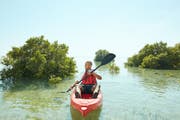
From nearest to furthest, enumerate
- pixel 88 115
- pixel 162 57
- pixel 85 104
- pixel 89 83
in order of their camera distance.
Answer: pixel 85 104 < pixel 88 115 < pixel 89 83 < pixel 162 57

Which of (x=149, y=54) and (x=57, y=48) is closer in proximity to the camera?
(x=57, y=48)

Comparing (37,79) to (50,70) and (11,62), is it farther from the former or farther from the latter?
(11,62)

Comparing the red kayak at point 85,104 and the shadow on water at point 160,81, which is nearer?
the red kayak at point 85,104

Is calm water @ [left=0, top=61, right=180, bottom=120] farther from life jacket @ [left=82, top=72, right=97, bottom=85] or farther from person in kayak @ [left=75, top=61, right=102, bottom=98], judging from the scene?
life jacket @ [left=82, top=72, right=97, bottom=85]

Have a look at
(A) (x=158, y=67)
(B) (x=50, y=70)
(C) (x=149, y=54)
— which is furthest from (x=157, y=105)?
(C) (x=149, y=54)

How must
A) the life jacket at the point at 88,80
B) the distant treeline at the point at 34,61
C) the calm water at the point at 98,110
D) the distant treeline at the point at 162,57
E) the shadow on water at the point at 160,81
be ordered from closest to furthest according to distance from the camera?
the calm water at the point at 98,110
the life jacket at the point at 88,80
the shadow on water at the point at 160,81
the distant treeline at the point at 34,61
the distant treeline at the point at 162,57

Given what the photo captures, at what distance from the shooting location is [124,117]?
8.98 m

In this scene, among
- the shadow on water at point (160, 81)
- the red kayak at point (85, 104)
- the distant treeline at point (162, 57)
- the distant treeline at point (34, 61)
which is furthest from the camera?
the distant treeline at point (162, 57)

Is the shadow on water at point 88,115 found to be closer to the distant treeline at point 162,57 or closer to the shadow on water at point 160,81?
the shadow on water at point 160,81

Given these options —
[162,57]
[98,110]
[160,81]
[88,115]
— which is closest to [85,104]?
[88,115]

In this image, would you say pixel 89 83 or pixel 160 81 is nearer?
pixel 89 83

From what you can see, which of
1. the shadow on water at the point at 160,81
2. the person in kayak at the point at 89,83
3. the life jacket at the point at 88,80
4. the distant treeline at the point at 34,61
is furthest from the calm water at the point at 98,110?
the distant treeline at the point at 34,61

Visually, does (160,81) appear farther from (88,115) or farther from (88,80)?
(88,115)

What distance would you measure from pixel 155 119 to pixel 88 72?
3712 millimetres
